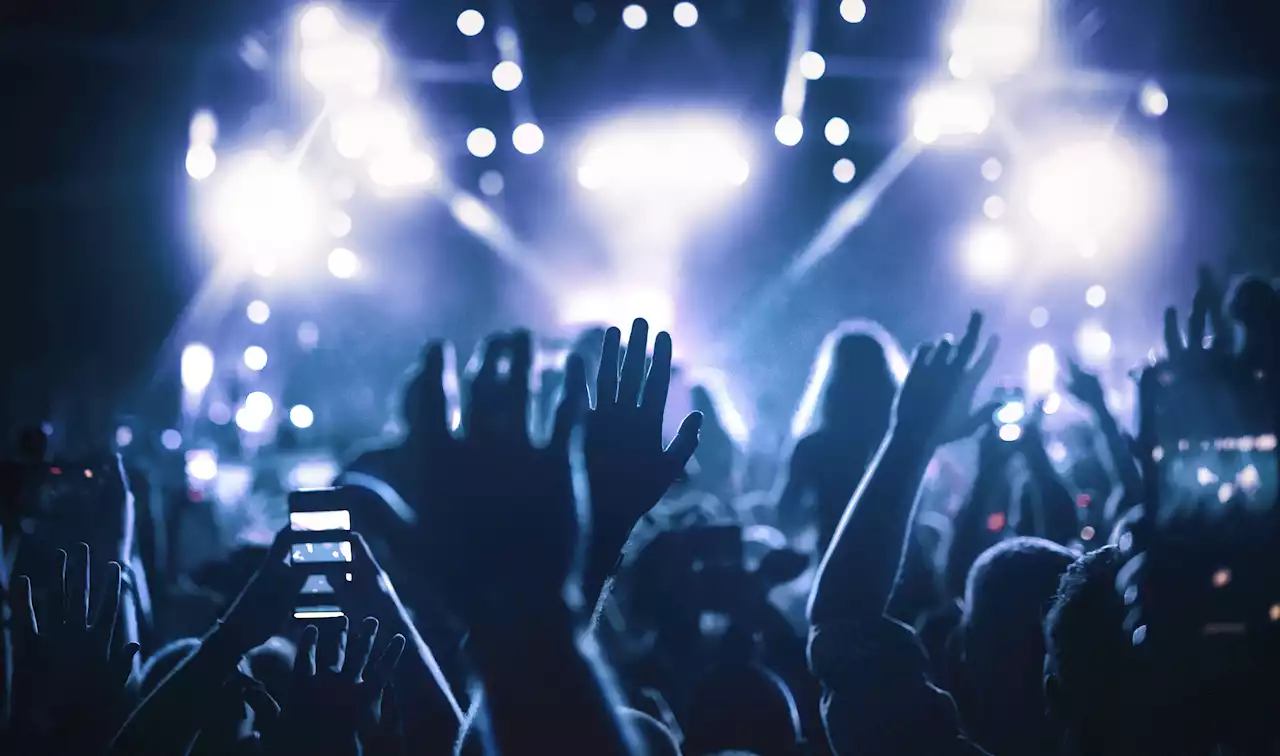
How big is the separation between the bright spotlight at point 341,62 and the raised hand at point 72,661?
23.8 ft


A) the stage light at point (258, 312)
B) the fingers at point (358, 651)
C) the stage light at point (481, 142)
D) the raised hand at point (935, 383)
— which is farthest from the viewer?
the stage light at point (258, 312)

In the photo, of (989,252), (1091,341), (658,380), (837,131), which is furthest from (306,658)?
(1091,341)

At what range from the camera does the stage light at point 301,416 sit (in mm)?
10211

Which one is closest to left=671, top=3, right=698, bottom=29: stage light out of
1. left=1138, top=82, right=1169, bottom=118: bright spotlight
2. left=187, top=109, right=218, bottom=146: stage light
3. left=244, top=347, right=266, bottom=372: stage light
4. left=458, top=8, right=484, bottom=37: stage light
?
left=458, top=8, right=484, bottom=37: stage light

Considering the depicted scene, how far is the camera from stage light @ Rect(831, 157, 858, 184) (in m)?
10.1

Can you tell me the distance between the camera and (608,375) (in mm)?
1172

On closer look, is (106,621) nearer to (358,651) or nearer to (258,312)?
(358,651)

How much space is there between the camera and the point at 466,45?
8.30m

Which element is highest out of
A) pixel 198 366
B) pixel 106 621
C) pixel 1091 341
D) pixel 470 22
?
pixel 470 22

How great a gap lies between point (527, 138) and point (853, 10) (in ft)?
12.0

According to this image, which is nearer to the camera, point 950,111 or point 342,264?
point 950,111

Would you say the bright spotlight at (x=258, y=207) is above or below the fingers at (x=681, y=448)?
above

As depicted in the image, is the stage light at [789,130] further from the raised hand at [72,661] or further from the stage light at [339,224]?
the raised hand at [72,661]

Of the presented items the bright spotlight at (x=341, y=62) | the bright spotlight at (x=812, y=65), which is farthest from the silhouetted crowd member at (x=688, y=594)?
the bright spotlight at (x=812, y=65)
